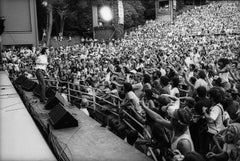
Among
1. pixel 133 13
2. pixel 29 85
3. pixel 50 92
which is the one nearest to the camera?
pixel 50 92

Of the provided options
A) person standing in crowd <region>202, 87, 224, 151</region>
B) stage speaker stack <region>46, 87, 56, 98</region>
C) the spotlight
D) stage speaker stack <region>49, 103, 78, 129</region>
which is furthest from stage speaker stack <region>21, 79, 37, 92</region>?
the spotlight

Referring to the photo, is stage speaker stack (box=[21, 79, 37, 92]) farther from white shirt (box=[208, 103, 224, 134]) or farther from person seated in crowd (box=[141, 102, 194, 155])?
person seated in crowd (box=[141, 102, 194, 155])

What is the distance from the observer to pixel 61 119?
205 inches

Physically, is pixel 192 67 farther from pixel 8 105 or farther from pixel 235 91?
pixel 8 105

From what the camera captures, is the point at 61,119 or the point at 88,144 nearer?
the point at 88,144

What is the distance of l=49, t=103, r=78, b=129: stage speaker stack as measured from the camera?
5.23m

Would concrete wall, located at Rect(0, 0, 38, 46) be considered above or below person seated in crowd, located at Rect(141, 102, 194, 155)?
above

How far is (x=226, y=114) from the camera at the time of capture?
4312 millimetres

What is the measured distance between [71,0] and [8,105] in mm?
38490

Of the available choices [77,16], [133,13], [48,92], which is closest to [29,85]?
[48,92]

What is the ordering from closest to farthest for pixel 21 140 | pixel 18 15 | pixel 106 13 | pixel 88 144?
pixel 21 140 → pixel 88 144 → pixel 18 15 → pixel 106 13

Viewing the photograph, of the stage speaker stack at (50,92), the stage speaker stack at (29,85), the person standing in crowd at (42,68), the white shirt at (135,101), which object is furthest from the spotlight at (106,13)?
the white shirt at (135,101)

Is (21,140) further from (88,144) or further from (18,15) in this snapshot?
Result: (18,15)

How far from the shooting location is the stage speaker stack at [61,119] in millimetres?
5234
